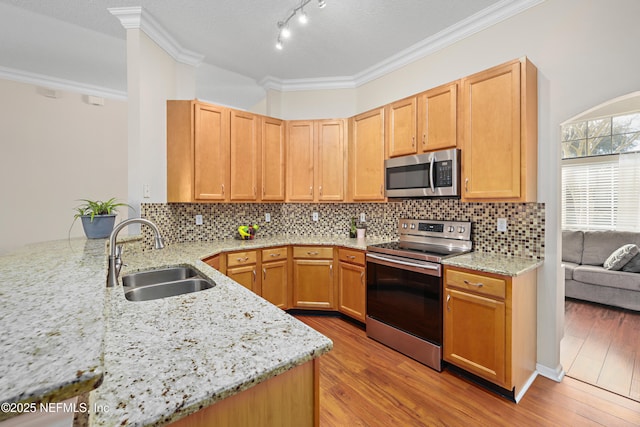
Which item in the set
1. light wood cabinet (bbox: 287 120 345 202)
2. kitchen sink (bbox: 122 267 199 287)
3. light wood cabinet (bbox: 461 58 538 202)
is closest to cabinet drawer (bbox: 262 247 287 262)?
light wood cabinet (bbox: 287 120 345 202)

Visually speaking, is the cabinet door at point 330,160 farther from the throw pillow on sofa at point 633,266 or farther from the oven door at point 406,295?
the throw pillow on sofa at point 633,266

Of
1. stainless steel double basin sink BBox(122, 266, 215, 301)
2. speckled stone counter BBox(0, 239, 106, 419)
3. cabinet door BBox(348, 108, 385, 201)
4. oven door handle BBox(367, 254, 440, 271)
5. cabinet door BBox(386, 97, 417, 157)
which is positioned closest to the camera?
speckled stone counter BBox(0, 239, 106, 419)

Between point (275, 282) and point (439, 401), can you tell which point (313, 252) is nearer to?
point (275, 282)

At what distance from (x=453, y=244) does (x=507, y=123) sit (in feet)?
3.69

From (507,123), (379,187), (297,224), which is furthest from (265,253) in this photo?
(507,123)

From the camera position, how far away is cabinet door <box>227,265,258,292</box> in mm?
2855

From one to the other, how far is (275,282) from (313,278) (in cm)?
44

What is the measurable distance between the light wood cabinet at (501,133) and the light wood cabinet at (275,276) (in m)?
1.99

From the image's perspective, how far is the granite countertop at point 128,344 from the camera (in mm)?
417

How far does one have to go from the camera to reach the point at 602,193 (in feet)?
15.0

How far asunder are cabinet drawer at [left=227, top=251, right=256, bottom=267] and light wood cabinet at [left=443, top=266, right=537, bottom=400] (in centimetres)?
190

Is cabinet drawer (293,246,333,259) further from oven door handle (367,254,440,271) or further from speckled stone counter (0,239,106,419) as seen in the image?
speckled stone counter (0,239,106,419)

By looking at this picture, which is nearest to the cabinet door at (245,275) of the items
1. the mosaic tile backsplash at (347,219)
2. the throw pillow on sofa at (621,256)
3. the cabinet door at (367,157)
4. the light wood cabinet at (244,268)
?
the light wood cabinet at (244,268)

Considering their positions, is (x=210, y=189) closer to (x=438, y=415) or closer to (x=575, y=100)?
(x=438, y=415)
